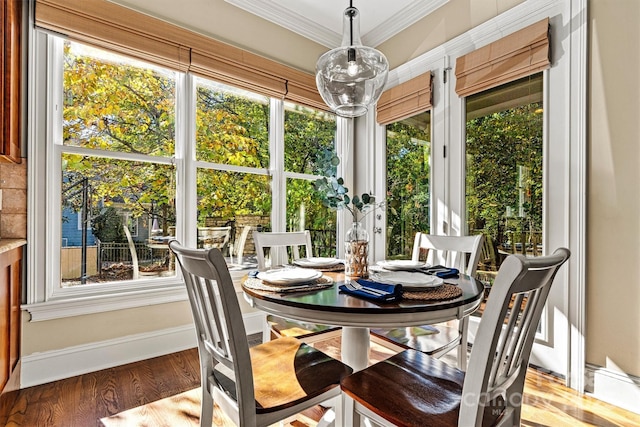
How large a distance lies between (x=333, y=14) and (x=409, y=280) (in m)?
2.88

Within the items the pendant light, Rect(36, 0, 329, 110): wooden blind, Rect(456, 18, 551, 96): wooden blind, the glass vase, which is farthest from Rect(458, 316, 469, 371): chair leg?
Rect(36, 0, 329, 110): wooden blind

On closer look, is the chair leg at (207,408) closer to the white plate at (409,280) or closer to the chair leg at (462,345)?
the white plate at (409,280)

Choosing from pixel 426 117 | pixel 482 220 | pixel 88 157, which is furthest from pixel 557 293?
pixel 88 157

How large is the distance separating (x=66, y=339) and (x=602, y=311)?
3392 mm

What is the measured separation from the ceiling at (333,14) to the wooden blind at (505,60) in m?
0.71

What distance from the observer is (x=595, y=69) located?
80.5 inches

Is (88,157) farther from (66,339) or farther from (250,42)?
(250,42)

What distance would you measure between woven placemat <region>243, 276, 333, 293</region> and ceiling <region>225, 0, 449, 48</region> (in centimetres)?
269

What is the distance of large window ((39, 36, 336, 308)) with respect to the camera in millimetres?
2279

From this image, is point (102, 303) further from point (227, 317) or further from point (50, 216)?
point (227, 317)

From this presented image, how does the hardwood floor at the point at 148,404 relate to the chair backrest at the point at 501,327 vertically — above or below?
below

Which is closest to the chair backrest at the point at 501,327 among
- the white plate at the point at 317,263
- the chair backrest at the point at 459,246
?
the chair backrest at the point at 459,246

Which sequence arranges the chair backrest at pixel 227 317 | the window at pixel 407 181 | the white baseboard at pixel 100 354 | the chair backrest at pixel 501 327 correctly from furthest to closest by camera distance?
the window at pixel 407 181 → the white baseboard at pixel 100 354 → the chair backrest at pixel 227 317 → the chair backrest at pixel 501 327

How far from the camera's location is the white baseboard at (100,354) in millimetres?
2100
